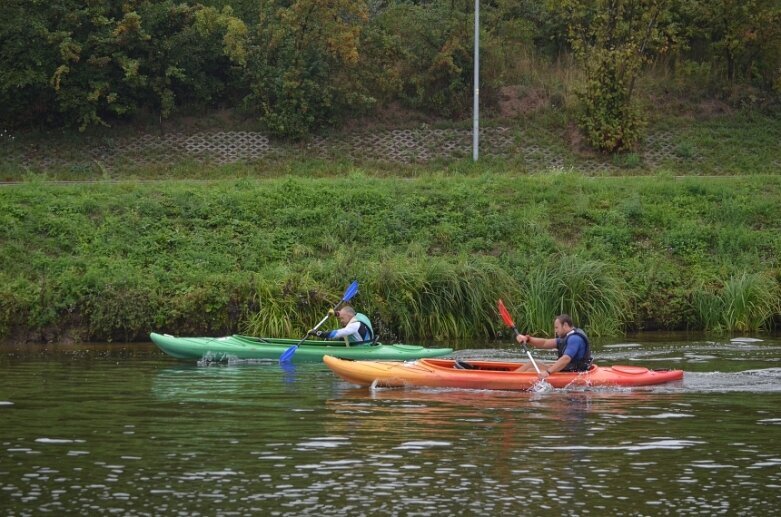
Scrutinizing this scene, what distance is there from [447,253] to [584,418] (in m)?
10.7

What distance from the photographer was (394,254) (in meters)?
22.4

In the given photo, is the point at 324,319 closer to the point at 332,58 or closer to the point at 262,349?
the point at 262,349

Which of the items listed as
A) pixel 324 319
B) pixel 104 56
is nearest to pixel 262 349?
pixel 324 319

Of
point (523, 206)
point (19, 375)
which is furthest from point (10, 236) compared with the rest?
point (523, 206)

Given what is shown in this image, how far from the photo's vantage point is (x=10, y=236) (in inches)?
874

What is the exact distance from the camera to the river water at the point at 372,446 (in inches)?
346

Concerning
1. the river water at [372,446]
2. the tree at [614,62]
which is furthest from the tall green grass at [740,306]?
the tree at [614,62]

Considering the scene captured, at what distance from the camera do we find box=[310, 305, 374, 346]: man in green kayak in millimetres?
17828

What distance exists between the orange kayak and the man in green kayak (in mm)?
2279

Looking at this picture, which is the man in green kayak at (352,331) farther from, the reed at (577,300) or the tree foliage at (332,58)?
the tree foliage at (332,58)

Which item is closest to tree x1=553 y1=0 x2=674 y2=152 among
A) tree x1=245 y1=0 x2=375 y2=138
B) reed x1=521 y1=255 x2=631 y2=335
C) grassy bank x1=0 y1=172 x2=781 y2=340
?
tree x1=245 y1=0 x2=375 y2=138

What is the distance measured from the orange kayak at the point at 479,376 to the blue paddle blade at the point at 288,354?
2.18 m

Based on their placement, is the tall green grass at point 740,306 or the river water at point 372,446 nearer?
the river water at point 372,446

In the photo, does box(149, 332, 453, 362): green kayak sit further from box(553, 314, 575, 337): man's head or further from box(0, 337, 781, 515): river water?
box(553, 314, 575, 337): man's head
